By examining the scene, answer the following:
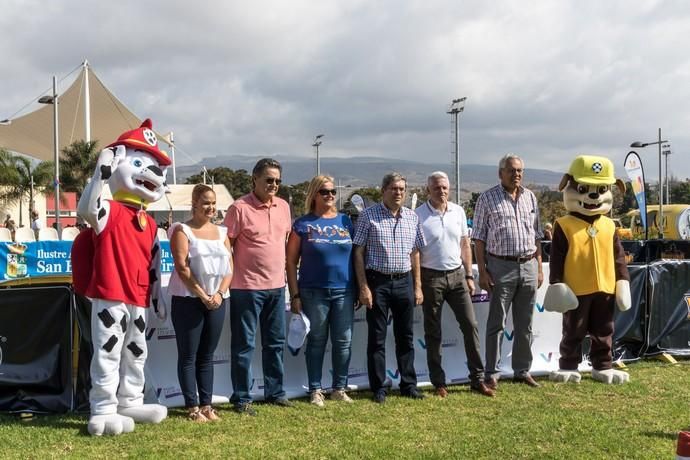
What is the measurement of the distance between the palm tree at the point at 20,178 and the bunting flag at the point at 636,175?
4102 cm

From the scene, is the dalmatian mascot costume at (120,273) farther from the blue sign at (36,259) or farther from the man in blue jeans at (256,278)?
the blue sign at (36,259)

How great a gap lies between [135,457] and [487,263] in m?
3.46

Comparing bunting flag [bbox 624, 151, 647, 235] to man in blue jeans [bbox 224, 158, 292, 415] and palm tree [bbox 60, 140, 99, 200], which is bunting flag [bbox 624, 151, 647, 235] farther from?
palm tree [bbox 60, 140, 99, 200]

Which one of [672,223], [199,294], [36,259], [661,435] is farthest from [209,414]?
[672,223]

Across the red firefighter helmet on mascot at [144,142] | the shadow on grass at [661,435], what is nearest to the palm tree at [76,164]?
the red firefighter helmet on mascot at [144,142]

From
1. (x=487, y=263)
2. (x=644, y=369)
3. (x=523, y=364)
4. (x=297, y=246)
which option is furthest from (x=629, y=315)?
(x=297, y=246)

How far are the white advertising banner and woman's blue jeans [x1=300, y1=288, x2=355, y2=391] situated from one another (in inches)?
17.0

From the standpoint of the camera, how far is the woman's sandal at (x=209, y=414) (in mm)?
4781

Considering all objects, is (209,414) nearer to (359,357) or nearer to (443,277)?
(359,357)

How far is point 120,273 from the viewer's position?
4.52 meters

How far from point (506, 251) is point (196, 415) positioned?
3.03 metres

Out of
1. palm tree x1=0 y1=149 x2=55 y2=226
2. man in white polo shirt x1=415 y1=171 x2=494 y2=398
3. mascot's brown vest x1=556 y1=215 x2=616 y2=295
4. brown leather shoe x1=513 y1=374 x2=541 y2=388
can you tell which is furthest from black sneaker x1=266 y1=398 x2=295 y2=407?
palm tree x1=0 y1=149 x2=55 y2=226

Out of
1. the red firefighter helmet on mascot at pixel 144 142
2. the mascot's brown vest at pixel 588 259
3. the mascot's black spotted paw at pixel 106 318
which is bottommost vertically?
the mascot's black spotted paw at pixel 106 318

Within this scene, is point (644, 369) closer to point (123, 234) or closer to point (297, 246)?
point (297, 246)
